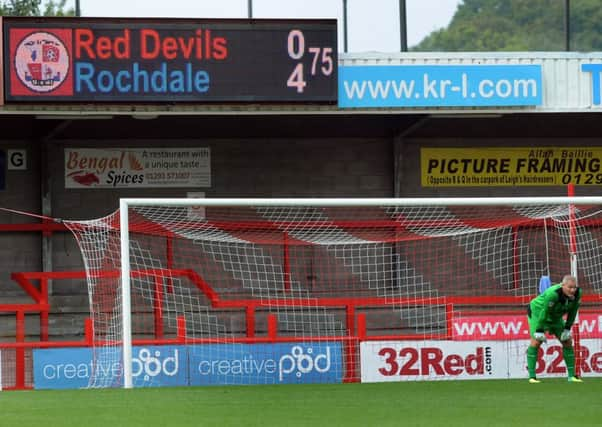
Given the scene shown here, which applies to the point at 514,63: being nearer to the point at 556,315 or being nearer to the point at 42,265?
the point at 556,315

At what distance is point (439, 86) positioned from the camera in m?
18.5

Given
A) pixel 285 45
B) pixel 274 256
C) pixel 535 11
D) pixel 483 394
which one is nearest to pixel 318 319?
pixel 274 256

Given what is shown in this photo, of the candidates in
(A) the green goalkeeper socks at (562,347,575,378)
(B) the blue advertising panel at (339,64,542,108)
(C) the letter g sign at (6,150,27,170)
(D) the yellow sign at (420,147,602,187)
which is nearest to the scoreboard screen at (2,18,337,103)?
(B) the blue advertising panel at (339,64,542,108)

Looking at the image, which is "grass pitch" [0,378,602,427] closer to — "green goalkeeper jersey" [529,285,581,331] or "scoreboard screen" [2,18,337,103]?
"green goalkeeper jersey" [529,285,581,331]

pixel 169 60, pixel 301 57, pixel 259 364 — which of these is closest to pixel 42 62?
pixel 169 60

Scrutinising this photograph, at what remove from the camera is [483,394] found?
13.6 metres

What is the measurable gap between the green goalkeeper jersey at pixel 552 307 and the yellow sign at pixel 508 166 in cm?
727

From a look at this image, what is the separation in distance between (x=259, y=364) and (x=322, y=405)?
3.61 m

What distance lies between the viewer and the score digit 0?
1770 centimetres

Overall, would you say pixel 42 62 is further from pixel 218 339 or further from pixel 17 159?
pixel 218 339

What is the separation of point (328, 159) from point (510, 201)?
6321mm

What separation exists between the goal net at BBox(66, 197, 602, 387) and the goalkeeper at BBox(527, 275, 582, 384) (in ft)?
2.36

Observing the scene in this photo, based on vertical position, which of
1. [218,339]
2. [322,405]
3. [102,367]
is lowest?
[322,405]

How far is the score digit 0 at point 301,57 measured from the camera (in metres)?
17.7
